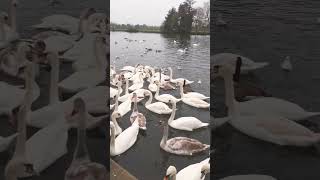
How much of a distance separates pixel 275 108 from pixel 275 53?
0.14 m

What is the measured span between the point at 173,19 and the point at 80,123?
631mm

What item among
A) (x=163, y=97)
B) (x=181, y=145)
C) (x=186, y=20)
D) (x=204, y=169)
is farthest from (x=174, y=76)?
(x=204, y=169)

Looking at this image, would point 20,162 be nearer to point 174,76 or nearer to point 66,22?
point 66,22

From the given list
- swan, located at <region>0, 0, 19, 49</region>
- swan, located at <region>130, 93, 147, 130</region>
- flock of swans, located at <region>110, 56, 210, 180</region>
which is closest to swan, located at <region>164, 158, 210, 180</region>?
flock of swans, located at <region>110, 56, 210, 180</region>

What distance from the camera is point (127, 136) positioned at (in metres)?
1.90

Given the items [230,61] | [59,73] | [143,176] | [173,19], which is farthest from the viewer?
[143,176]

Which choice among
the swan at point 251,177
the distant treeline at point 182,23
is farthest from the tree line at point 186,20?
the swan at point 251,177

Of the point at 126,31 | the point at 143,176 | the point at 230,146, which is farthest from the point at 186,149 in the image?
the point at 230,146

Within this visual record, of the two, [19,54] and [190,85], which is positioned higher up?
[19,54]

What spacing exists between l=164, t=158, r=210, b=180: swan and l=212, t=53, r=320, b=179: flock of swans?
1.79ft

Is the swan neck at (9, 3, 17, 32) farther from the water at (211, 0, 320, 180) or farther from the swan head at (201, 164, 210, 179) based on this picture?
the swan head at (201, 164, 210, 179)

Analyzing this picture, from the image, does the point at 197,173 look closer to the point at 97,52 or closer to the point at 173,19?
the point at 173,19

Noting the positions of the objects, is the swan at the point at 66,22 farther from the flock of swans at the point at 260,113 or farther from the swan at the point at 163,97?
the swan at the point at 163,97

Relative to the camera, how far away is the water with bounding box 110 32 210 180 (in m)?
Result: 1.56
